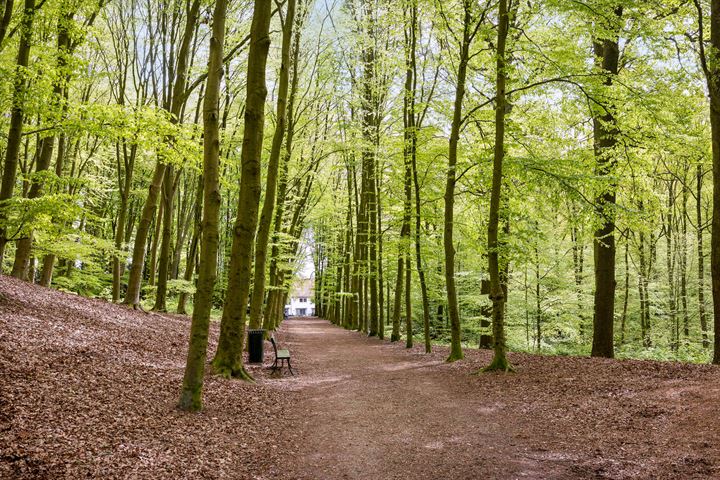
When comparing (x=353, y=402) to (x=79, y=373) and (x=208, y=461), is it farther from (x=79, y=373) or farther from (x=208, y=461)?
(x=79, y=373)

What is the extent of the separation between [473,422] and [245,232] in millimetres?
5972

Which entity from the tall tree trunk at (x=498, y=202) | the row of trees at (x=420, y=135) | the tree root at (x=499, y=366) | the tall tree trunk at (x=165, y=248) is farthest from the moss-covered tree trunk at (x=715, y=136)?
the tall tree trunk at (x=165, y=248)

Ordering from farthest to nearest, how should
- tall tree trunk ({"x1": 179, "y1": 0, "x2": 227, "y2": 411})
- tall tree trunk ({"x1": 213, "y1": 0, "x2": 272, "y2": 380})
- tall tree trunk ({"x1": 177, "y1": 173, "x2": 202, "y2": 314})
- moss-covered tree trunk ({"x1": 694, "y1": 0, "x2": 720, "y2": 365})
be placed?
tall tree trunk ({"x1": 177, "y1": 173, "x2": 202, "y2": 314}) < tall tree trunk ({"x1": 213, "y1": 0, "x2": 272, "y2": 380}) < moss-covered tree trunk ({"x1": 694, "y1": 0, "x2": 720, "y2": 365}) < tall tree trunk ({"x1": 179, "y1": 0, "x2": 227, "y2": 411})

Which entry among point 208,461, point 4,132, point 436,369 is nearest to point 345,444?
point 208,461

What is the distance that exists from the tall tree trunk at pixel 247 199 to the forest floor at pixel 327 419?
35.2 inches

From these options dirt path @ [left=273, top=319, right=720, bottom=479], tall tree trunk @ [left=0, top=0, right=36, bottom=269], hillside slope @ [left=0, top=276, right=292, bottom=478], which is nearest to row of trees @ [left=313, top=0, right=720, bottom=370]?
dirt path @ [left=273, top=319, right=720, bottom=479]

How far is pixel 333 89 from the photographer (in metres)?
21.8

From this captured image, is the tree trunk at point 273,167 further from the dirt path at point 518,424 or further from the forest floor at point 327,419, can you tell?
the dirt path at point 518,424

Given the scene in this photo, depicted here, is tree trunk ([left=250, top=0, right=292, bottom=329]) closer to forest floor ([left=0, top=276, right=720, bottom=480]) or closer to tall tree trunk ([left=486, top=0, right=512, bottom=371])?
forest floor ([left=0, top=276, right=720, bottom=480])

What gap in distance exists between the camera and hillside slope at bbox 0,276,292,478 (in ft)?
15.2

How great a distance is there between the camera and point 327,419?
777 centimetres

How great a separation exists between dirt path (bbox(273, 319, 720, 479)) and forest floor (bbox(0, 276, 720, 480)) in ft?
0.09

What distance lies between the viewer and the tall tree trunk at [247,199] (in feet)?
31.7

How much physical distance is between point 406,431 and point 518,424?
5.91 feet
